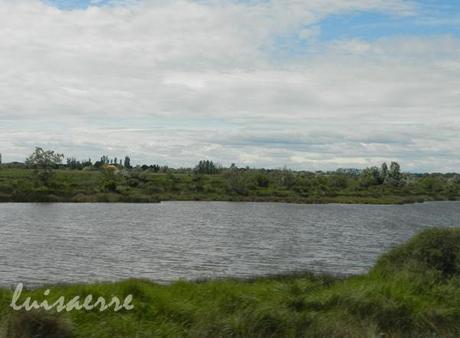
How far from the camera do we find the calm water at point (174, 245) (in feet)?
98.4

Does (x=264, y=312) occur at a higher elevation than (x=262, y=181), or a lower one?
lower

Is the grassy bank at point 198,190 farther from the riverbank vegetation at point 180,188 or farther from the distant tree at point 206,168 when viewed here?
the distant tree at point 206,168

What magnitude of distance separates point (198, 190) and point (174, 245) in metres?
77.6

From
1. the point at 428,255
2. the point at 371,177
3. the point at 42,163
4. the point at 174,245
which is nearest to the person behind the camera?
the point at 428,255

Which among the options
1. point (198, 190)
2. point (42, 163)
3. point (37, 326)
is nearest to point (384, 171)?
point (198, 190)

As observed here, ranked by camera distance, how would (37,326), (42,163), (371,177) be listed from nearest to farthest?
1. (37,326)
2. (42,163)
3. (371,177)

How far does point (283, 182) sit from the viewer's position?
Result: 144875 millimetres

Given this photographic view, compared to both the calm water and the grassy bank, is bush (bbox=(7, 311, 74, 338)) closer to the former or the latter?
the calm water

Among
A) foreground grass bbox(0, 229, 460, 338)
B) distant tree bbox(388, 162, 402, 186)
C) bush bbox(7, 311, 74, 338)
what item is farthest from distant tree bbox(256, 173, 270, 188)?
bush bbox(7, 311, 74, 338)

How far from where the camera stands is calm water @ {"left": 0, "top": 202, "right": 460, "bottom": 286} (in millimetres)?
29997

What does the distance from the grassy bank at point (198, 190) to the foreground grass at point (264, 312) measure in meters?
78.8

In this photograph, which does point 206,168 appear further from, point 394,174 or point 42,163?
point 42,163

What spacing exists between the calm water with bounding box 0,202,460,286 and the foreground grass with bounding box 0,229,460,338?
36.3ft

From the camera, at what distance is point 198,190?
11912cm
